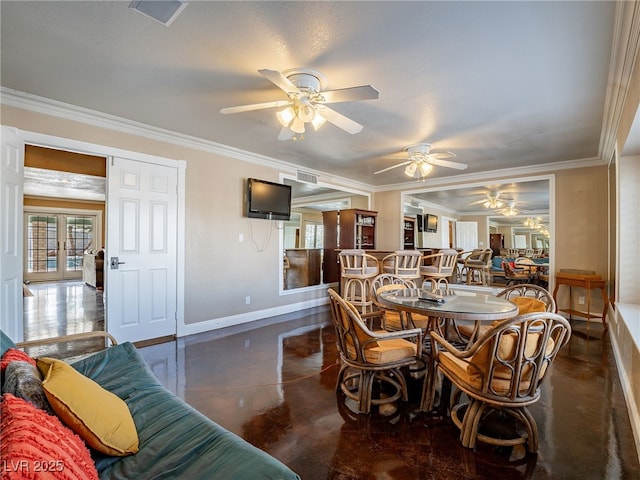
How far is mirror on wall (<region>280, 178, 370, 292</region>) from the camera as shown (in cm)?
630

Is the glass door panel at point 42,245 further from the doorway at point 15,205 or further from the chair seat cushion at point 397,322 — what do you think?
the chair seat cushion at point 397,322

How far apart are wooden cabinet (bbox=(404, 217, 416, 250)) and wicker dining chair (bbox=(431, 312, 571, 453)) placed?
595cm

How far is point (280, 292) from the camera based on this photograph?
17.3ft

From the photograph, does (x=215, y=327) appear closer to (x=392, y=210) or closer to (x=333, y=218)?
(x=333, y=218)

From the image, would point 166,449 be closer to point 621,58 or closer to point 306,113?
point 306,113

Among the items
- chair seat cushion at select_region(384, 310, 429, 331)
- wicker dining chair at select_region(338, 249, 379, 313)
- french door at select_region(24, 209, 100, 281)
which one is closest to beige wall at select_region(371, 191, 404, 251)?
wicker dining chair at select_region(338, 249, 379, 313)

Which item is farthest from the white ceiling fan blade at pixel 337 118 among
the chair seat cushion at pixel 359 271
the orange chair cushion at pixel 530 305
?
the chair seat cushion at pixel 359 271

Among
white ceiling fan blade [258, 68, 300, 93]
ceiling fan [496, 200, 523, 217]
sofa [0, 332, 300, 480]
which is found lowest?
sofa [0, 332, 300, 480]

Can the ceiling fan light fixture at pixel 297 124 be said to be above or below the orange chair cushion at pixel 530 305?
above

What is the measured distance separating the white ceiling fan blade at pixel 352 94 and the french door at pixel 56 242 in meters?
10.1

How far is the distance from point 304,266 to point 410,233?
316cm

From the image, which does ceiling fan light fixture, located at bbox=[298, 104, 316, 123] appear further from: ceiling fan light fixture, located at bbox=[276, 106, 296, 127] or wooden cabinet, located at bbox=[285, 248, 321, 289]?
wooden cabinet, located at bbox=[285, 248, 321, 289]

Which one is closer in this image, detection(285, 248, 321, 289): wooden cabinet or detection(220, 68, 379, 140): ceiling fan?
Answer: detection(220, 68, 379, 140): ceiling fan

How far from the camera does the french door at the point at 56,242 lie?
8.73 m
